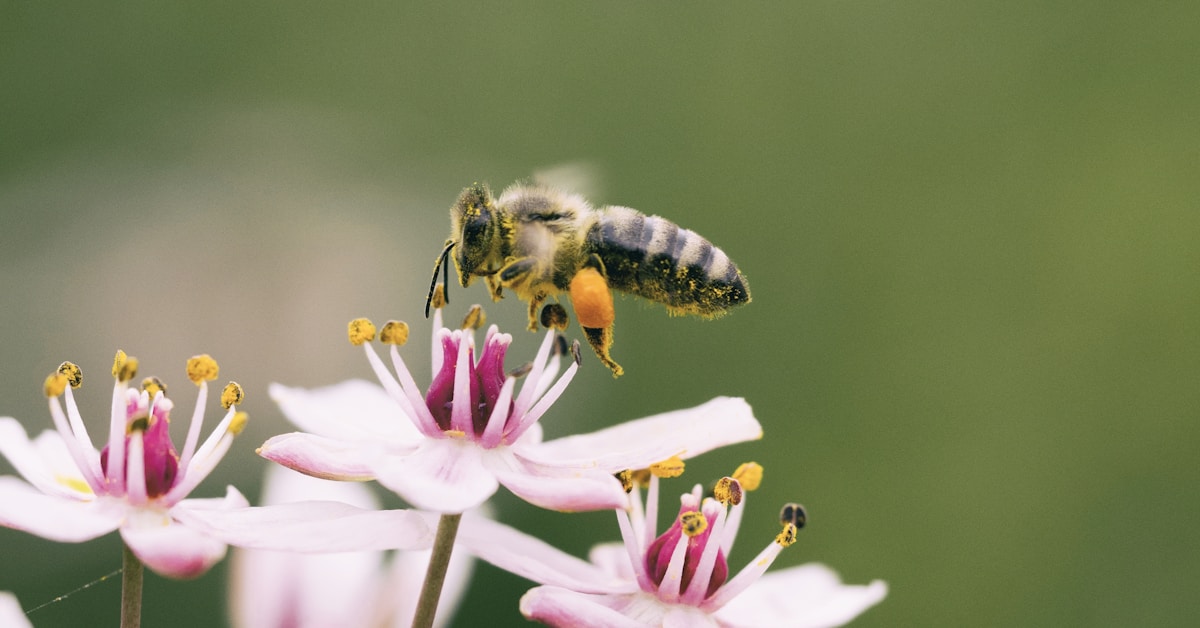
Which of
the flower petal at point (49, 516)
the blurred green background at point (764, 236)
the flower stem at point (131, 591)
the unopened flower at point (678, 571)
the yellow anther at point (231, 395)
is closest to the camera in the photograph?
the flower petal at point (49, 516)

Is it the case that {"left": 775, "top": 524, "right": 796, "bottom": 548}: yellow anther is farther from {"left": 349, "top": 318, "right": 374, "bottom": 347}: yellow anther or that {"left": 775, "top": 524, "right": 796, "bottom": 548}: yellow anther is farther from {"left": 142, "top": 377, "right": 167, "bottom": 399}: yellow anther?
{"left": 142, "top": 377, "right": 167, "bottom": 399}: yellow anther

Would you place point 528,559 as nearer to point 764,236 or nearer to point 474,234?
point 474,234

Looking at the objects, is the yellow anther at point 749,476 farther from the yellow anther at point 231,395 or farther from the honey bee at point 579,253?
the yellow anther at point 231,395

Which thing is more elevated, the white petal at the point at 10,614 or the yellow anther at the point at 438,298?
the yellow anther at the point at 438,298

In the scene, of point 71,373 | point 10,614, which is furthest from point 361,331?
point 10,614

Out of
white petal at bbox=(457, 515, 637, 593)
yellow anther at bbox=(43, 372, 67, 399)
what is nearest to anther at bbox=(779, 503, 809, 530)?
white petal at bbox=(457, 515, 637, 593)

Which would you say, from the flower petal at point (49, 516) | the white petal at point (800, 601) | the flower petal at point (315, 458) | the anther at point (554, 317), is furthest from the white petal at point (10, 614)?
the white petal at point (800, 601)
